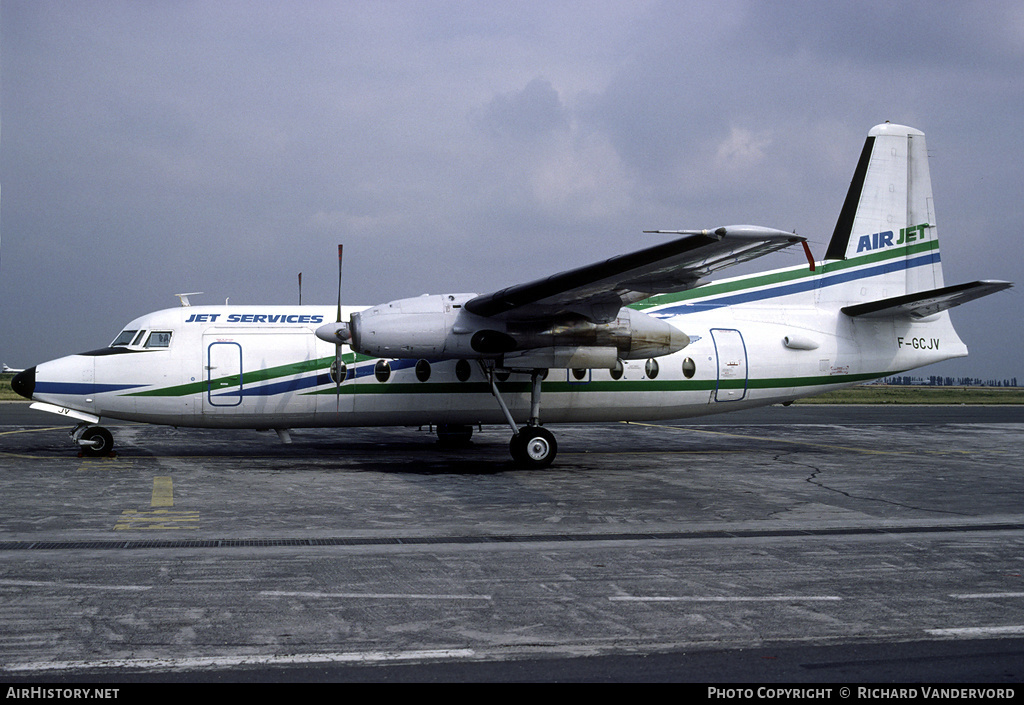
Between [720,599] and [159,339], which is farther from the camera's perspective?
[159,339]

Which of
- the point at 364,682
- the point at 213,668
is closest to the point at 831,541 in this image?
the point at 364,682

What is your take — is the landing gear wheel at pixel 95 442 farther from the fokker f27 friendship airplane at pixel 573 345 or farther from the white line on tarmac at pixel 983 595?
the white line on tarmac at pixel 983 595

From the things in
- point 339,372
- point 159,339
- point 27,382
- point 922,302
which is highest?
point 922,302

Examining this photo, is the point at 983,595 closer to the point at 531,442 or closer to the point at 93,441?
the point at 531,442

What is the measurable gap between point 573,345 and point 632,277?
2.77 meters

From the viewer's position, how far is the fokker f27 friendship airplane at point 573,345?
615 inches

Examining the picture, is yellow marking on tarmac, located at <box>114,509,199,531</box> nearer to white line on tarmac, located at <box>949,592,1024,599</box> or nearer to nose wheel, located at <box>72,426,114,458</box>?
nose wheel, located at <box>72,426,114,458</box>

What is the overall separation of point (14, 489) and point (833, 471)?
47.6ft

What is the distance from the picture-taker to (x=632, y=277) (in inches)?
564

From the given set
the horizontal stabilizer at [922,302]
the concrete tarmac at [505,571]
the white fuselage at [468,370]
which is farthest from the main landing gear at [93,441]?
the horizontal stabilizer at [922,302]

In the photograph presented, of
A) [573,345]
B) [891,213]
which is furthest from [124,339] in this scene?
[891,213]

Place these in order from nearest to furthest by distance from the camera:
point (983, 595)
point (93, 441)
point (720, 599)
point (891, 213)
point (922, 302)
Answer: point (720, 599)
point (983, 595)
point (93, 441)
point (922, 302)
point (891, 213)

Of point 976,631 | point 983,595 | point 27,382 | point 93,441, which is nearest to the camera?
point 976,631

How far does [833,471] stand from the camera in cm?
→ 1642
